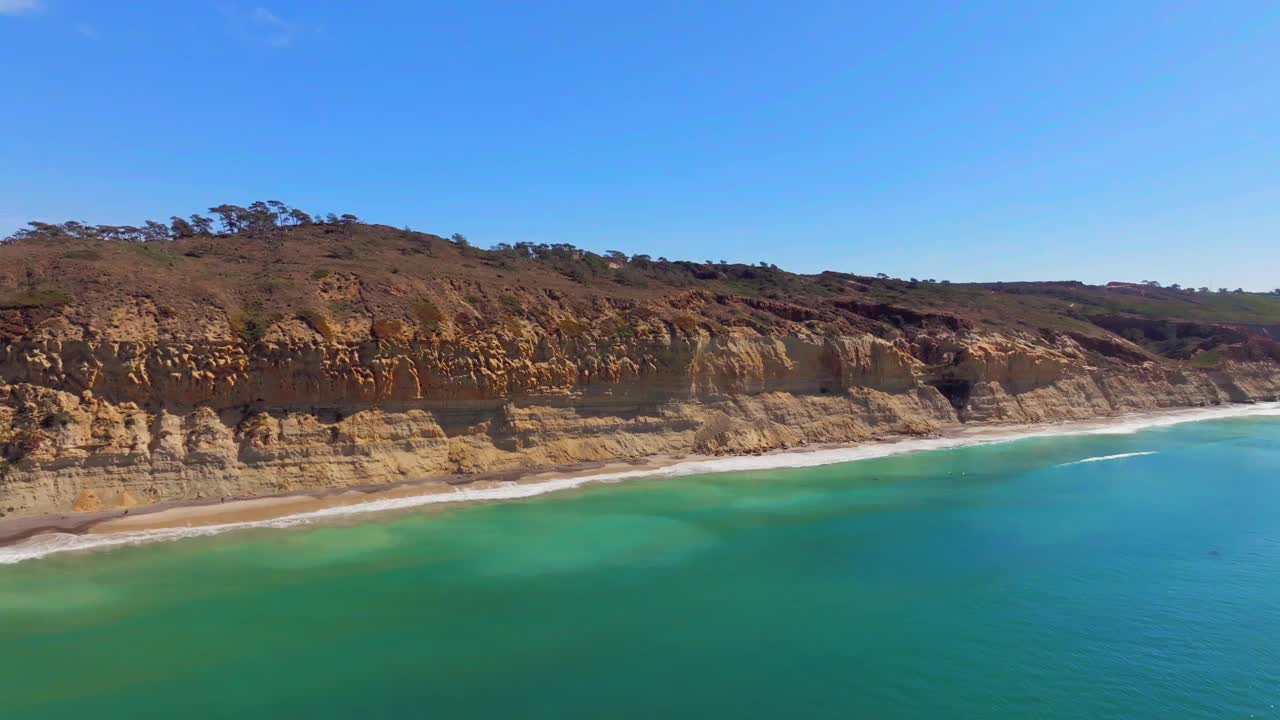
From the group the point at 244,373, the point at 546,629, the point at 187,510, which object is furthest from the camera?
Result: the point at 244,373

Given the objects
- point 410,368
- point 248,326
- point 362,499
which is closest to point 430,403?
point 410,368

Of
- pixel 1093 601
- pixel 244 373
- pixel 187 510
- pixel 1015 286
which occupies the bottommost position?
pixel 1093 601

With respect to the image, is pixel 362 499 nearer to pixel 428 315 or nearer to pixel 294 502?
pixel 294 502

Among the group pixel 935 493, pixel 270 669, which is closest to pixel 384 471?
pixel 270 669

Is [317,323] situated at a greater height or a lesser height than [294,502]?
greater

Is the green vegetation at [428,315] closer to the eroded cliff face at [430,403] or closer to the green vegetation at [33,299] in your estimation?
the eroded cliff face at [430,403]

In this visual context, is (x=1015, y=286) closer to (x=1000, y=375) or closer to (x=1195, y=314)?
(x=1195, y=314)
